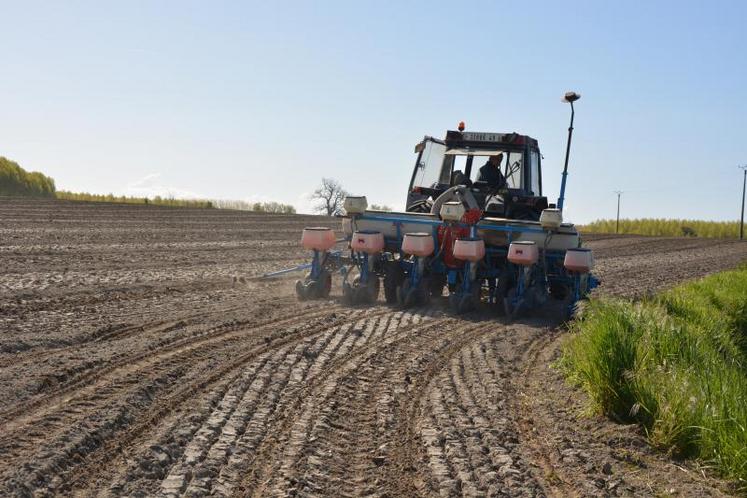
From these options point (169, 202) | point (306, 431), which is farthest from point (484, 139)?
point (169, 202)

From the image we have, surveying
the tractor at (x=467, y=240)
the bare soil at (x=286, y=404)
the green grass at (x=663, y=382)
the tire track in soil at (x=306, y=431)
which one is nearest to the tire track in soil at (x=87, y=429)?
the bare soil at (x=286, y=404)

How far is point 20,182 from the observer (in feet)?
119

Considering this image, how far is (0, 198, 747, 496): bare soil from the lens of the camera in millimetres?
4324

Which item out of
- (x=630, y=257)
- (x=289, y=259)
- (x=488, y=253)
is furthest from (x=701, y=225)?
(x=488, y=253)

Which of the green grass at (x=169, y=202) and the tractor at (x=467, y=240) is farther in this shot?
the green grass at (x=169, y=202)

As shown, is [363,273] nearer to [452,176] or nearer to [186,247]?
[452,176]

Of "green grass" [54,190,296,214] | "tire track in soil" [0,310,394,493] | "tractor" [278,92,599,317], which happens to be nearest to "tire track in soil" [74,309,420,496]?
"tire track in soil" [0,310,394,493]

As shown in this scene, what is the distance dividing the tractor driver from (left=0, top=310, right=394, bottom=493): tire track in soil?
6233mm

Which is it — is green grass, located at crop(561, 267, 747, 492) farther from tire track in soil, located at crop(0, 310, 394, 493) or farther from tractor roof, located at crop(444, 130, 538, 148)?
tractor roof, located at crop(444, 130, 538, 148)

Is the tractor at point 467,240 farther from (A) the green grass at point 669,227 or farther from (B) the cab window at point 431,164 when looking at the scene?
(A) the green grass at point 669,227

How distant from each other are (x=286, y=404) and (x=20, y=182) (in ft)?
112

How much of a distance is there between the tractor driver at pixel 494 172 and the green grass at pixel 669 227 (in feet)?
108

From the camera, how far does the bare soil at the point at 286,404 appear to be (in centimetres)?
432

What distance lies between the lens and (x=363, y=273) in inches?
430
